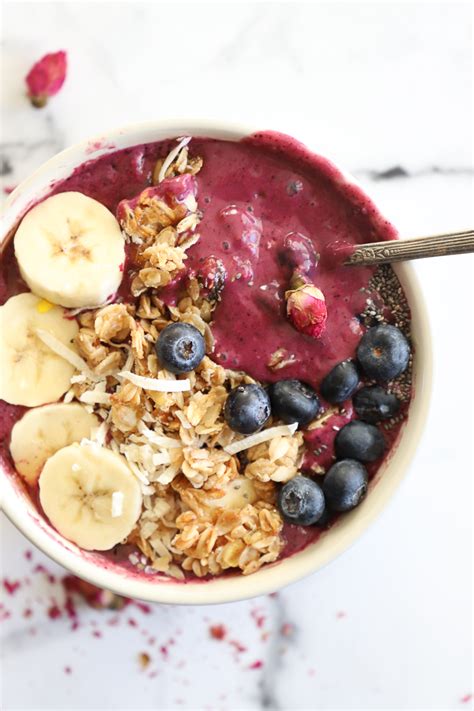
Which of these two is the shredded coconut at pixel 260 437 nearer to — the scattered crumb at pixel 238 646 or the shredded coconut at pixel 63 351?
the shredded coconut at pixel 63 351

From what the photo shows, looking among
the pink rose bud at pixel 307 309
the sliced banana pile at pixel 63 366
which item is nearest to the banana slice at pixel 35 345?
the sliced banana pile at pixel 63 366

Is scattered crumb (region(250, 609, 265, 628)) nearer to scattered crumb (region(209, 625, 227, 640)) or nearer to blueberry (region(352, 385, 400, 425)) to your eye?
scattered crumb (region(209, 625, 227, 640))

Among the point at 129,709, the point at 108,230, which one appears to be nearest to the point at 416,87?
the point at 108,230

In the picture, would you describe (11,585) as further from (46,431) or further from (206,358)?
(206,358)

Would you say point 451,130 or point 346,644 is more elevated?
point 451,130

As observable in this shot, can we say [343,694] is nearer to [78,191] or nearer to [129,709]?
[129,709]

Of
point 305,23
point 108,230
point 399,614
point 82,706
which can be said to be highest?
point 305,23

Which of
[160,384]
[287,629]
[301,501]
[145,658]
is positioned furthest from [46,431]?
[287,629]
